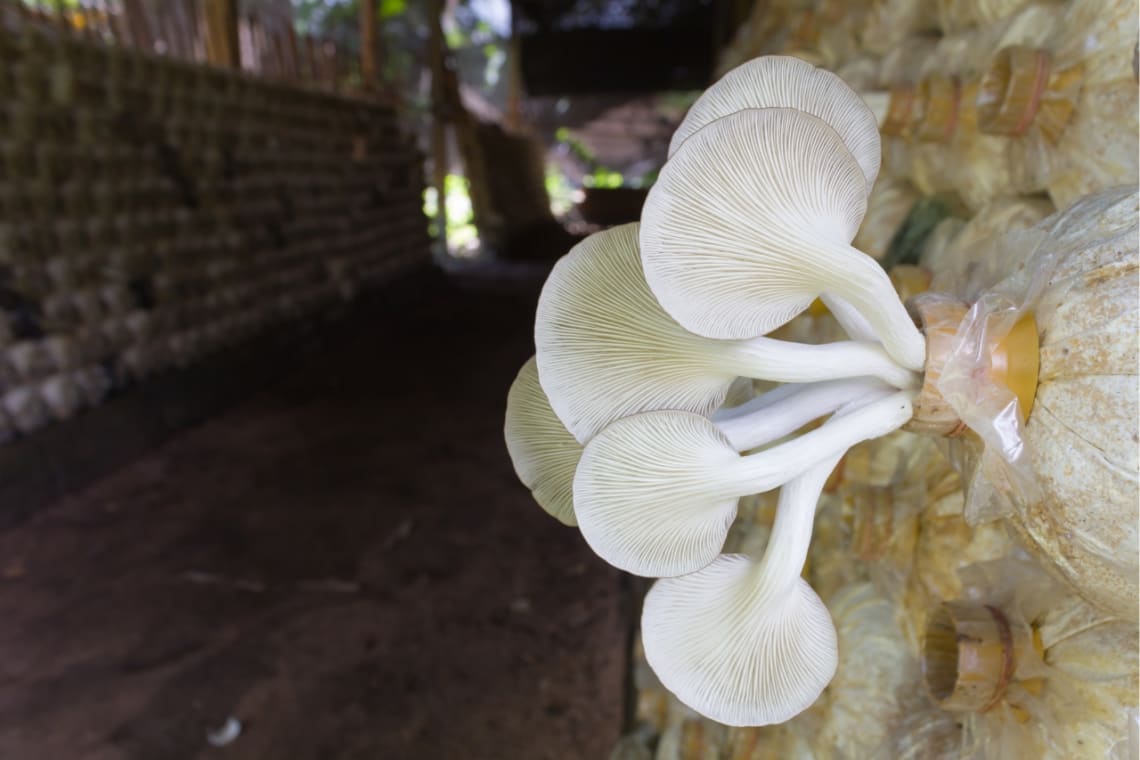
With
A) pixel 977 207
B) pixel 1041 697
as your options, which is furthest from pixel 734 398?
pixel 977 207

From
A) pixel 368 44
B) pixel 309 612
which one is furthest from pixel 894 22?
pixel 368 44

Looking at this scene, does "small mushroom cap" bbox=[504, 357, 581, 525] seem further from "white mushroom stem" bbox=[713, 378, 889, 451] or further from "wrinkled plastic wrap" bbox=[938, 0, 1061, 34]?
"wrinkled plastic wrap" bbox=[938, 0, 1061, 34]

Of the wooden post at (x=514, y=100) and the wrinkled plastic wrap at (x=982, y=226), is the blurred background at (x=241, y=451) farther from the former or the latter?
the wooden post at (x=514, y=100)

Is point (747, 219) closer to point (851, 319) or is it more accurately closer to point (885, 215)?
point (851, 319)

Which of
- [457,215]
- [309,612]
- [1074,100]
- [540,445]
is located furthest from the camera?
[457,215]

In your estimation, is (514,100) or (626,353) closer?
(626,353)

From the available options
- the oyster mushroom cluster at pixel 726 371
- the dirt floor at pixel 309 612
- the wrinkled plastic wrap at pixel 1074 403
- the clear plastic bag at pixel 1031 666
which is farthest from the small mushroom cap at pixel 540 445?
the dirt floor at pixel 309 612

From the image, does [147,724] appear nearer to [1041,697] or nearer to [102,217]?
[1041,697]
